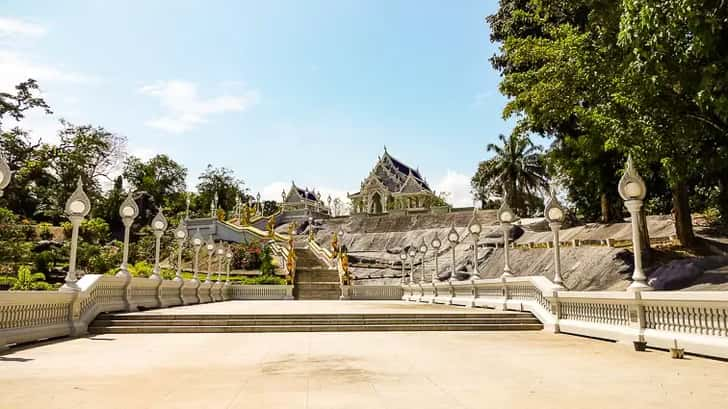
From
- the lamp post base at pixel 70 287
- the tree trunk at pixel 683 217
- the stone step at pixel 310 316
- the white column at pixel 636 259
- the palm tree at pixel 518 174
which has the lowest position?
the stone step at pixel 310 316

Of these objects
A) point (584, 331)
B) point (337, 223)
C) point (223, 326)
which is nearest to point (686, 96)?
point (584, 331)

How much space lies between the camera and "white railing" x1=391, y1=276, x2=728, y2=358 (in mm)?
7289

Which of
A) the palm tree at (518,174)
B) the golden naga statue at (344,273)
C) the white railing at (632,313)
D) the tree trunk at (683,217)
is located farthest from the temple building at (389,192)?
the white railing at (632,313)

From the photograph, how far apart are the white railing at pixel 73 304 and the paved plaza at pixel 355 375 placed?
46 cm

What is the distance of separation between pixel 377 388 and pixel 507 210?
1224cm

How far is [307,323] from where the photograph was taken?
1284 cm

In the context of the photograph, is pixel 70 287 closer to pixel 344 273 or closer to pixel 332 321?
pixel 332 321

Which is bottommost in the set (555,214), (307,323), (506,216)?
(307,323)

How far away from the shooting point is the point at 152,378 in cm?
587

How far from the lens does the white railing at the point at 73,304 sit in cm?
874

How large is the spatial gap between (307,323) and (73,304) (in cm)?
519

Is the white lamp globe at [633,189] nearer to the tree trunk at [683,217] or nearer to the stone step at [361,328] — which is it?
the stone step at [361,328]

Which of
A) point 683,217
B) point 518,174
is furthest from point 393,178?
point 683,217

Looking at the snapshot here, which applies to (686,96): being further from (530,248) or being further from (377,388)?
(530,248)
